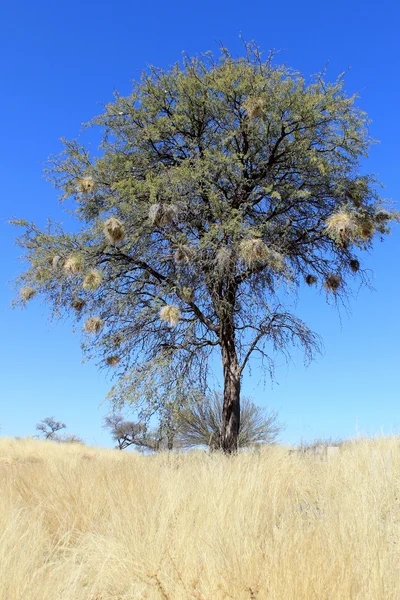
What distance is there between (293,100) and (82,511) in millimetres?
9259

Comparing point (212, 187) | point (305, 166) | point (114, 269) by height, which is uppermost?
point (305, 166)

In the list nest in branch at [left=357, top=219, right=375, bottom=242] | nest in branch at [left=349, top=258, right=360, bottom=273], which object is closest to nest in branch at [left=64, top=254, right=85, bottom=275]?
nest in branch at [left=357, top=219, right=375, bottom=242]

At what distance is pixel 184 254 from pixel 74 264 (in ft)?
7.47

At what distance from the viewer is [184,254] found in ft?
34.7

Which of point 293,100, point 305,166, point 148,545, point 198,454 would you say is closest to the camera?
point 148,545

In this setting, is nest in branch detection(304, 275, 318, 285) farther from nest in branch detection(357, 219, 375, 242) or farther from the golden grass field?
the golden grass field

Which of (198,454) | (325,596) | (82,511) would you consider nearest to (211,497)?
(82,511)

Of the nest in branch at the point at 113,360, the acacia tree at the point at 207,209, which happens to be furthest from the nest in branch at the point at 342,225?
the nest in branch at the point at 113,360

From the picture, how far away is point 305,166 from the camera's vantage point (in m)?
11.9

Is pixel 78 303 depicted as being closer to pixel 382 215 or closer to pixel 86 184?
pixel 86 184

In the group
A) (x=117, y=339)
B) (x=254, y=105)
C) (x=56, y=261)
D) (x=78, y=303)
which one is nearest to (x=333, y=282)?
(x=254, y=105)

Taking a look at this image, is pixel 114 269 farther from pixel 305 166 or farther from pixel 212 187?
pixel 305 166

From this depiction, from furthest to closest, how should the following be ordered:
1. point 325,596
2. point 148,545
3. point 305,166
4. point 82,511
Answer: point 305,166
point 82,511
point 148,545
point 325,596

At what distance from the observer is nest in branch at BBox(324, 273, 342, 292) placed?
1271 cm
